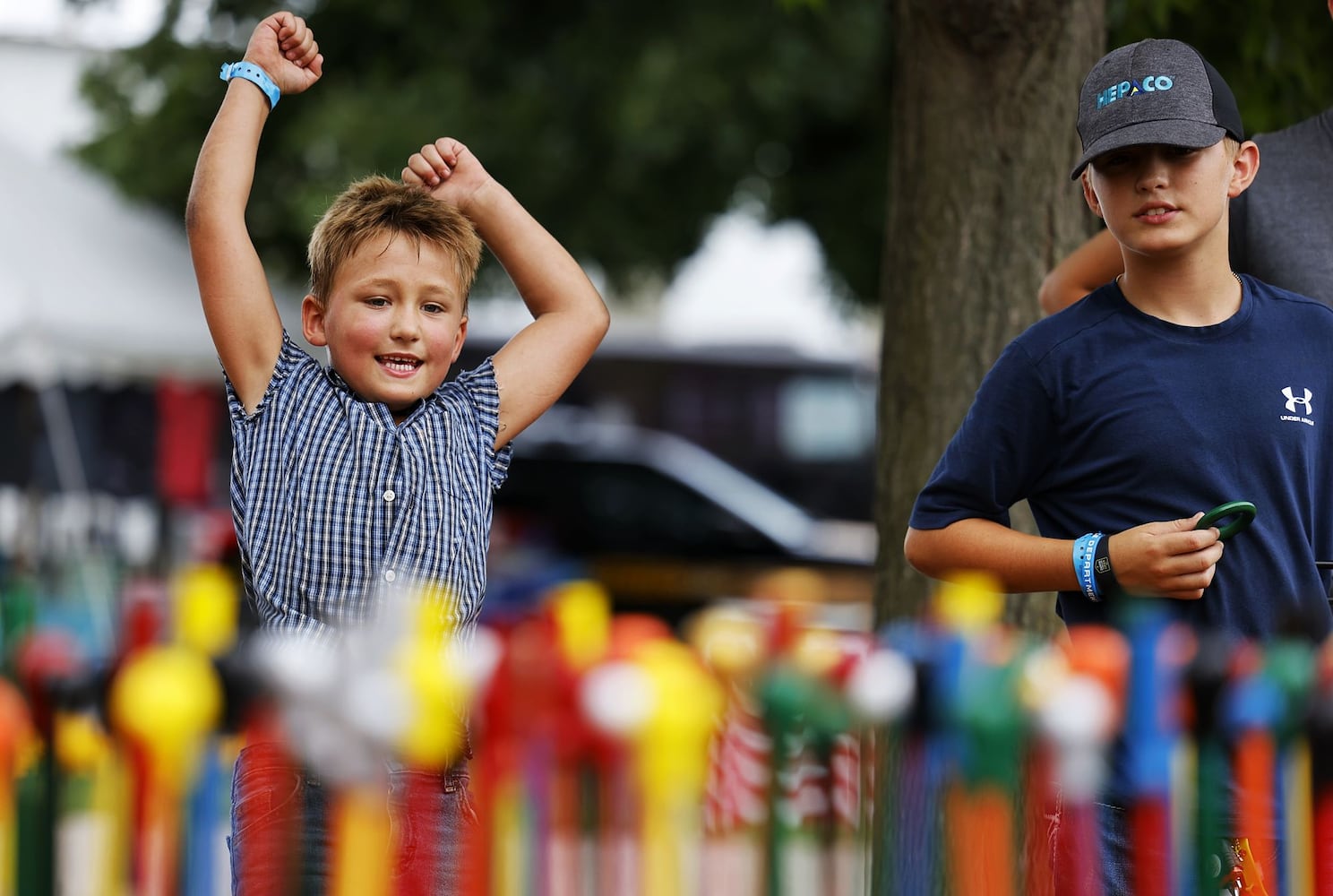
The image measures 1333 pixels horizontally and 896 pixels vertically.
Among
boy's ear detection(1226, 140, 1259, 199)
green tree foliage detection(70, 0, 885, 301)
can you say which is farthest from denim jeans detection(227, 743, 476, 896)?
green tree foliage detection(70, 0, 885, 301)

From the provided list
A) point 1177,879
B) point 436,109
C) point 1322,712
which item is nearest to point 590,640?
point 1177,879

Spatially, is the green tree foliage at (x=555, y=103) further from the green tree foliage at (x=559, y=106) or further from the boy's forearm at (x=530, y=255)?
the boy's forearm at (x=530, y=255)

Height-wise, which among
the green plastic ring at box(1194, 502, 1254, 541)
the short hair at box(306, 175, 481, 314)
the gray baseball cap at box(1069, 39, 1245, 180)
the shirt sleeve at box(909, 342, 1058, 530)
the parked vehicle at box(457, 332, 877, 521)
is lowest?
the green plastic ring at box(1194, 502, 1254, 541)

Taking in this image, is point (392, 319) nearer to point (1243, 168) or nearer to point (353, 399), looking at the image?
point (353, 399)

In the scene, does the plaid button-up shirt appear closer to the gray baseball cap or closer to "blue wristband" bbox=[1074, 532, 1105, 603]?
"blue wristband" bbox=[1074, 532, 1105, 603]

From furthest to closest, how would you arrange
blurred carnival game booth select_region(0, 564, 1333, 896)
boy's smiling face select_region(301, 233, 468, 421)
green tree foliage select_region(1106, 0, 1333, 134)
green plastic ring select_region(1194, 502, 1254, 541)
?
green tree foliage select_region(1106, 0, 1333, 134)
boy's smiling face select_region(301, 233, 468, 421)
green plastic ring select_region(1194, 502, 1254, 541)
blurred carnival game booth select_region(0, 564, 1333, 896)

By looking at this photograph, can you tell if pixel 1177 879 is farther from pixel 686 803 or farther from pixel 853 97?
pixel 853 97

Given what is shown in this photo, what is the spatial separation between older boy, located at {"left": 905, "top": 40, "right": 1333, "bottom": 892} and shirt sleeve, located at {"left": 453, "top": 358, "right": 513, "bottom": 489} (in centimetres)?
60

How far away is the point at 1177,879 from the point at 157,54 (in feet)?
33.1

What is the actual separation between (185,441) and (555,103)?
318 centimetres

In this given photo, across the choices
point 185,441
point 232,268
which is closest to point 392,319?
point 232,268

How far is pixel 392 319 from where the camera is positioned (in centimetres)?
226

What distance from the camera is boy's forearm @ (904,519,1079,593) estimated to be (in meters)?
2.20

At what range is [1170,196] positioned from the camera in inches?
87.0
